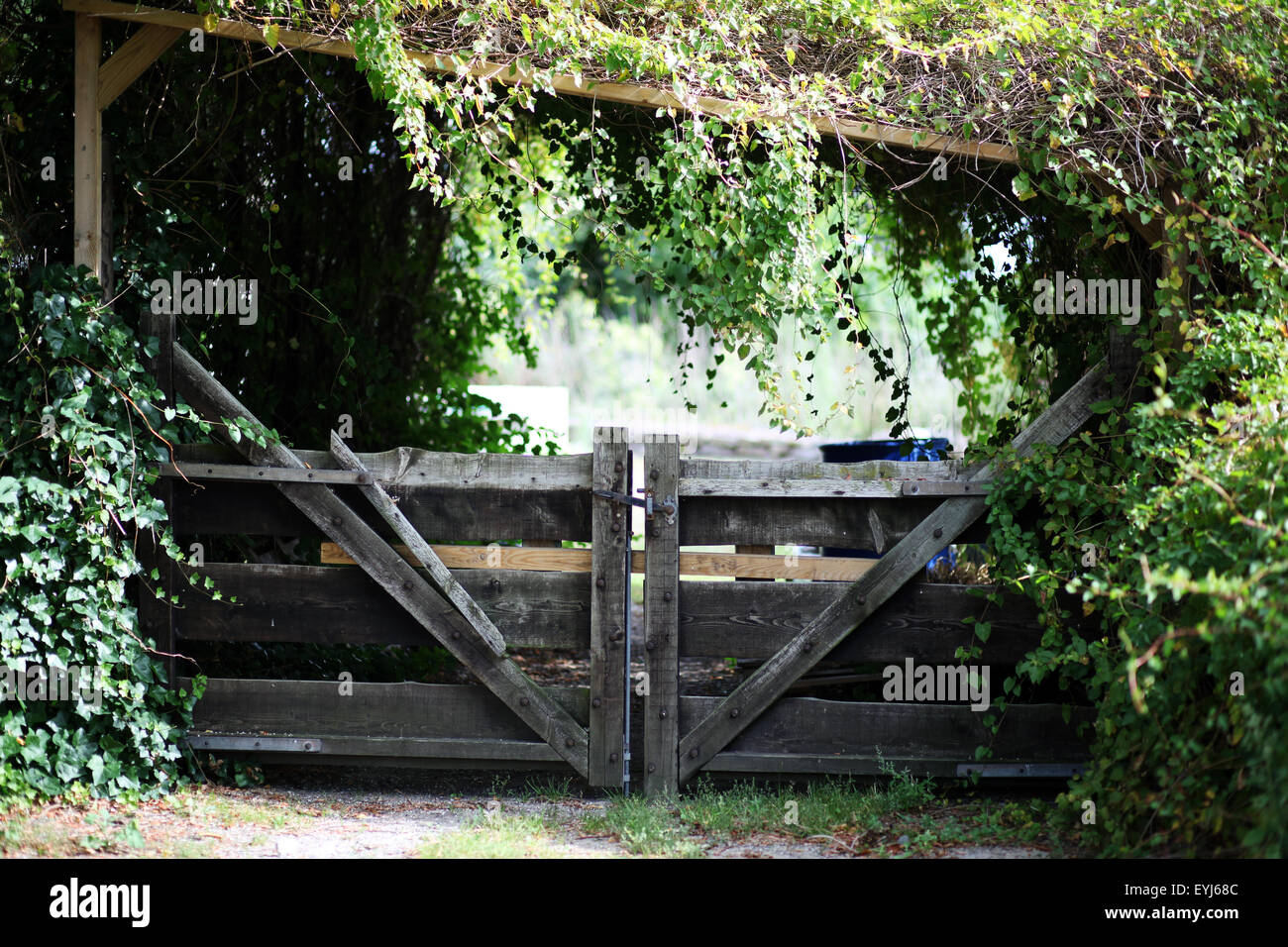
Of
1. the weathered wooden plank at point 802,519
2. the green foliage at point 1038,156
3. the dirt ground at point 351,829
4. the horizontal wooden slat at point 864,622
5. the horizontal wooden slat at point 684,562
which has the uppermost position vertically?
the green foliage at point 1038,156

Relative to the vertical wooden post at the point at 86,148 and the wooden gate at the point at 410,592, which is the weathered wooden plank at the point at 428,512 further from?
the vertical wooden post at the point at 86,148

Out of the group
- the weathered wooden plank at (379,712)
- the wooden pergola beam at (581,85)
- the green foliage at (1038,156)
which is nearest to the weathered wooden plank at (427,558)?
the weathered wooden plank at (379,712)

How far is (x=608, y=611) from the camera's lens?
16.2 feet

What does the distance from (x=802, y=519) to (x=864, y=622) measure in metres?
0.57

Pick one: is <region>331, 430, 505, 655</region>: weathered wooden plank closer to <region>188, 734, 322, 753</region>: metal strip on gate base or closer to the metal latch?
the metal latch

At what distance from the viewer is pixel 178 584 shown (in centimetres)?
505

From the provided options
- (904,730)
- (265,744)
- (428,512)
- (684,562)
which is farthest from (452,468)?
(904,730)

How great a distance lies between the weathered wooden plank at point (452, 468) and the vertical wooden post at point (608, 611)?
155mm

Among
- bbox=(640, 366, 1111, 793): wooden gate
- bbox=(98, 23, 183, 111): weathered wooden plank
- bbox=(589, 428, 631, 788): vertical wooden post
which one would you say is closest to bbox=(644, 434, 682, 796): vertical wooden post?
bbox=(640, 366, 1111, 793): wooden gate

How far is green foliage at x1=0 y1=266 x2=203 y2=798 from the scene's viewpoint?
4387mm

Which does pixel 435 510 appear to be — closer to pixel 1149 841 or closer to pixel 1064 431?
pixel 1064 431

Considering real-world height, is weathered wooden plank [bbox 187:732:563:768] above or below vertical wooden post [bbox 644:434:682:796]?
below

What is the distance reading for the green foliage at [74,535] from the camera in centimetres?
439

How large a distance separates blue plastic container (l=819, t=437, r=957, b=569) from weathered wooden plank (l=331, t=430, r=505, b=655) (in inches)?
76.4
